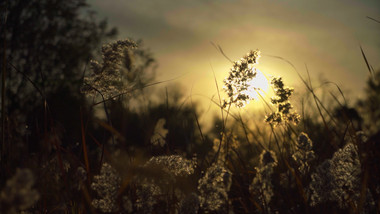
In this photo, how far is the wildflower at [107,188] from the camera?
1.51 meters

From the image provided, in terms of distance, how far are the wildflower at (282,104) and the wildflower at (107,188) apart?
1.25m

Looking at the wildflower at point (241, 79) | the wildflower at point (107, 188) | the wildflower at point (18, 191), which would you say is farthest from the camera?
the wildflower at point (241, 79)

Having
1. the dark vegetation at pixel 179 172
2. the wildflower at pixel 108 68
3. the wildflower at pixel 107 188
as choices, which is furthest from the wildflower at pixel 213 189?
the wildflower at pixel 108 68

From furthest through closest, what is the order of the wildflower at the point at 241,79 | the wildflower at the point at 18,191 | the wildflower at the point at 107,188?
1. the wildflower at the point at 241,79
2. the wildflower at the point at 107,188
3. the wildflower at the point at 18,191

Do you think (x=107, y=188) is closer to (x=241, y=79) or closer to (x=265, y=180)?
(x=265, y=180)

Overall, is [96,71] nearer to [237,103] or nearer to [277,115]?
[237,103]

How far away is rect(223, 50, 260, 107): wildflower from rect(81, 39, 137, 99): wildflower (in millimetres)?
645

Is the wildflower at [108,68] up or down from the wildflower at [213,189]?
up

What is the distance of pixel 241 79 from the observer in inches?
92.5

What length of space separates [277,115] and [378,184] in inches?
27.9

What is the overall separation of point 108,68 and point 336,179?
4.82 ft

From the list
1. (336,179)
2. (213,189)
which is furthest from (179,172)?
→ (336,179)

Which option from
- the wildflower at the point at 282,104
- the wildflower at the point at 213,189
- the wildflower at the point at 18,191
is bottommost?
the wildflower at the point at 18,191

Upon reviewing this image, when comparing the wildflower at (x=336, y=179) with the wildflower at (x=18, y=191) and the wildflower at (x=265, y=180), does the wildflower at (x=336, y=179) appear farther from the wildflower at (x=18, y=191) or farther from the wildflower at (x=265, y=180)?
the wildflower at (x=18, y=191)
